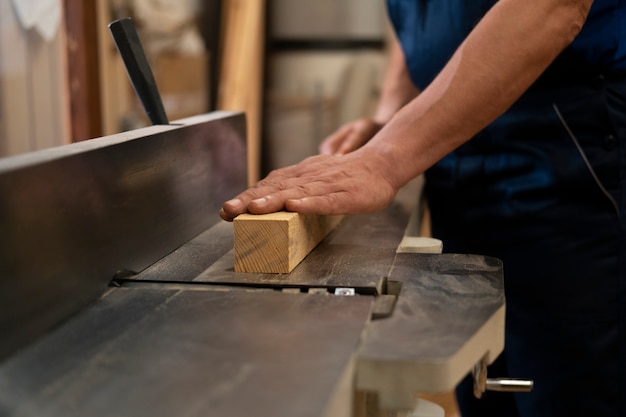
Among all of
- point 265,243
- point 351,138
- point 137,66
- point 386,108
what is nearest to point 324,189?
point 265,243

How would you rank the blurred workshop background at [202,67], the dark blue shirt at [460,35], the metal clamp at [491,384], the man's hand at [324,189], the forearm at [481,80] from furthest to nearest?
the blurred workshop background at [202,67], the dark blue shirt at [460,35], the forearm at [481,80], the man's hand at [324,189], the metal clamp at [491,384]

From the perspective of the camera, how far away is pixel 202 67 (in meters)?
3.05

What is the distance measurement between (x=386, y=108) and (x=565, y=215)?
550 millimetres

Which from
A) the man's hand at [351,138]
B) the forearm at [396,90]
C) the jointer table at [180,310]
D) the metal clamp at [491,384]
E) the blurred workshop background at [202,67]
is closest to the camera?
the jointer table at [180,310]

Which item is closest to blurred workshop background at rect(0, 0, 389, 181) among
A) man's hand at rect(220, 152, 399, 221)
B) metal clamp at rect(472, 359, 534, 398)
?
man's hand at rect(220, 152, 399, 221)

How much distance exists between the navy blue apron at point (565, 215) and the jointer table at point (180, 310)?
417mm

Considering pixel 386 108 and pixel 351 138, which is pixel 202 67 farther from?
pixel 351 138

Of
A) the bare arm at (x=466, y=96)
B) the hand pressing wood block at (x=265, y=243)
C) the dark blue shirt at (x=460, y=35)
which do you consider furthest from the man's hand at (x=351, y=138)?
the hand pressing wood block at (x=265, y=243)

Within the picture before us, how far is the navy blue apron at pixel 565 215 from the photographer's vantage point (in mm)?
1313

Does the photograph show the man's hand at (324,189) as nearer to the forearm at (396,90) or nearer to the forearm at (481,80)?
the forearm at (481,80)

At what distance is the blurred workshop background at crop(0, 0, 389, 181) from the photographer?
192 cm

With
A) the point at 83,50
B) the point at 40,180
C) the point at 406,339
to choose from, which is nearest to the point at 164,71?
the point at 83,50

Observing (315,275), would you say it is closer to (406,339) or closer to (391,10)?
(406,339)

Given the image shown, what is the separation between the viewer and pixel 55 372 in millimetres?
688
